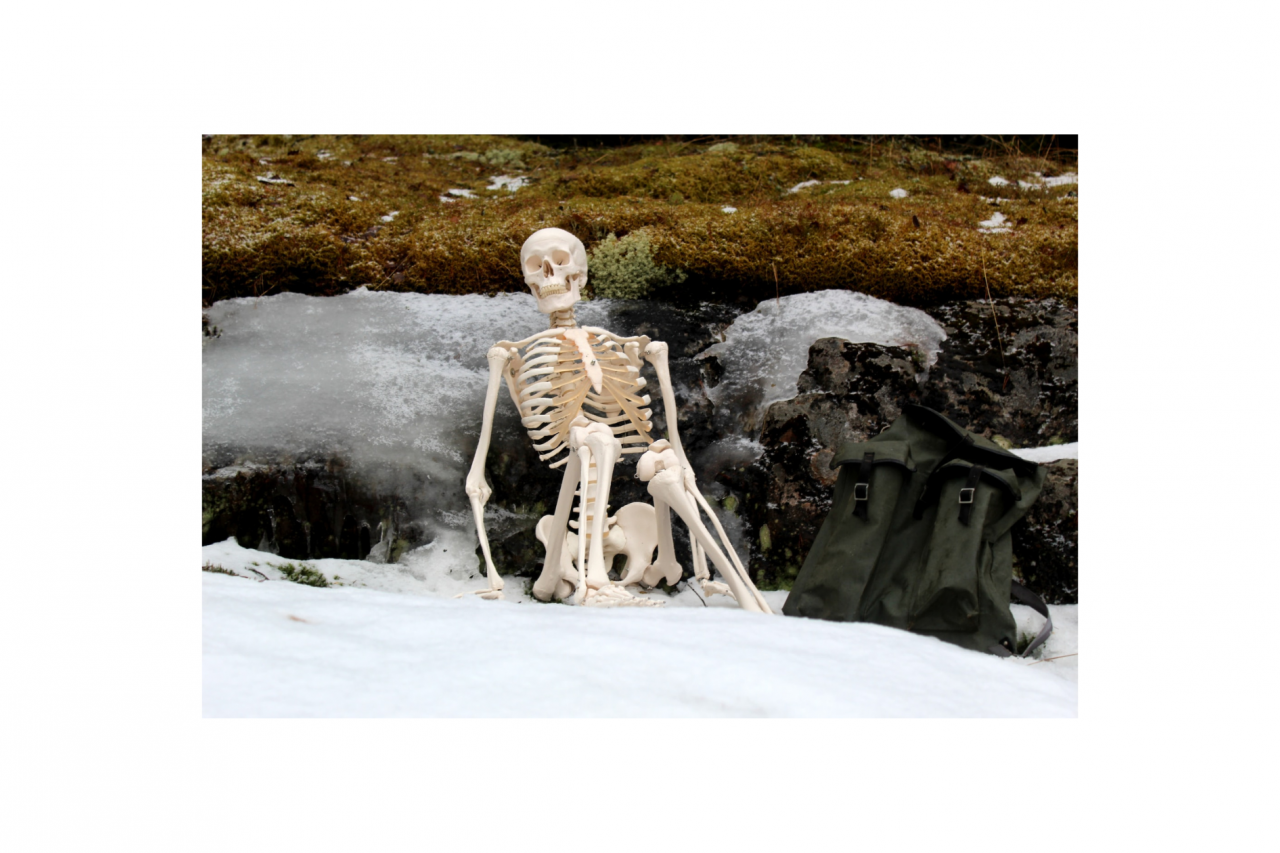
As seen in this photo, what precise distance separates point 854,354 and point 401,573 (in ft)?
7.15

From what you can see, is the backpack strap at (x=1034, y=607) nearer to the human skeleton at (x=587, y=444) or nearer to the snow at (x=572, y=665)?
the snow at (x=572, y=665)

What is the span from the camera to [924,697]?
7.09ft

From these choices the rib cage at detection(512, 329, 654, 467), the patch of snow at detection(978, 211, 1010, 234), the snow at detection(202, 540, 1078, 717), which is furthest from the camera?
the patch of snow at detection(978, 211, 1010, 234)

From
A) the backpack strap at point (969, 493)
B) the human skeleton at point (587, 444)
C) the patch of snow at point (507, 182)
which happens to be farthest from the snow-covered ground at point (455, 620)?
the patch of snow at point (507, 182)

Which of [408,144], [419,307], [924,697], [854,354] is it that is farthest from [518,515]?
[408,144]

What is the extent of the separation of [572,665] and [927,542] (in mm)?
1504

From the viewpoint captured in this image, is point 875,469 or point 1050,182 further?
point 1050,182

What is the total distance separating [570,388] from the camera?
3.33 m

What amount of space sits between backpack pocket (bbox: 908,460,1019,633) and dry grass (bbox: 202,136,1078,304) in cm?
151

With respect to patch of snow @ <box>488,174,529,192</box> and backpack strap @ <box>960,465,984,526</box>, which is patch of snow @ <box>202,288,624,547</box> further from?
backpack strap @ <box>960,465,984,526</box>

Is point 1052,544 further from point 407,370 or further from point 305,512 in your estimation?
point 305,512

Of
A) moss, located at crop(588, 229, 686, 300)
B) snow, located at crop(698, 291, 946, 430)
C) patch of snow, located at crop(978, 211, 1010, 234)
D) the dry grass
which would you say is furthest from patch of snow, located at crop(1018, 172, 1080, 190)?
moss, located at crop(588, 229, 686, 300)

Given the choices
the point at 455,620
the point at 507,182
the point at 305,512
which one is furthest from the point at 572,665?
the point at 507,182

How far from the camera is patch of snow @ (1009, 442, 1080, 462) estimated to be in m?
3.58
